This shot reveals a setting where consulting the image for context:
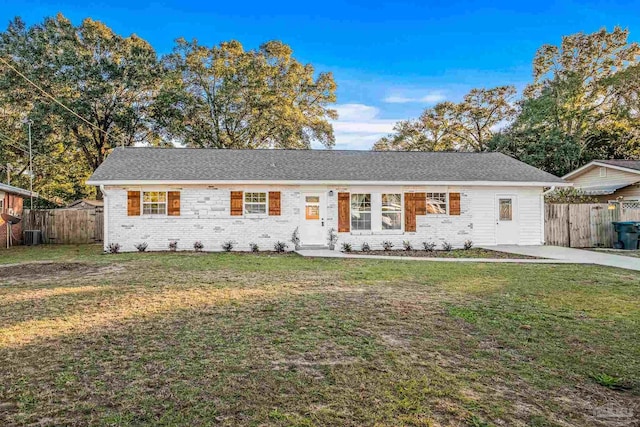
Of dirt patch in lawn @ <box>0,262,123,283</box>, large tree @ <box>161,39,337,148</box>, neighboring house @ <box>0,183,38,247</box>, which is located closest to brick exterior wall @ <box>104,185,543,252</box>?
dirt patch in lawn @ <box>0,262,123,283</box>

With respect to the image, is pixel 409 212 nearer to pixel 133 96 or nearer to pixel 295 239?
pixel 295 239

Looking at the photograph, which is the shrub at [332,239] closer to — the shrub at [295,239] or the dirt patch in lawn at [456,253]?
the dirt patch in lawn at [456,253]

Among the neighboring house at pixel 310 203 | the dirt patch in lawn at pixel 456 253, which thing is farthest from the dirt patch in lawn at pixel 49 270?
the dirt patch in lawn at pixel 456 253

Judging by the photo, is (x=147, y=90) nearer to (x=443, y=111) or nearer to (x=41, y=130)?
(x=41, y=130)

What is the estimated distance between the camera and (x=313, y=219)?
14695mm

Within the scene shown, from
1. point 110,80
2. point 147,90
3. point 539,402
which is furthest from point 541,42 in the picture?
point 539,402

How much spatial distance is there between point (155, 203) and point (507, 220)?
12918mm

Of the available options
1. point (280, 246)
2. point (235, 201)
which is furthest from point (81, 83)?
point (280, 246)

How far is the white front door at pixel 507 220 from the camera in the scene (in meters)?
15.1

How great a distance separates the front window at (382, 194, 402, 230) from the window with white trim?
43.2 inches

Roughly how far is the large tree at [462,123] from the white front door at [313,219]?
20.1 m

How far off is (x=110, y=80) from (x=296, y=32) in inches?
472

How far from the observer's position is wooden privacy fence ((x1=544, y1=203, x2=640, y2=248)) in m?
15.6

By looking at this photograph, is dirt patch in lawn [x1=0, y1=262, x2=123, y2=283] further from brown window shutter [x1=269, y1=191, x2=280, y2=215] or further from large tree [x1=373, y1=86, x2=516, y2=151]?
large tree [x1=373, y1=86, x2=516, y2=151]
